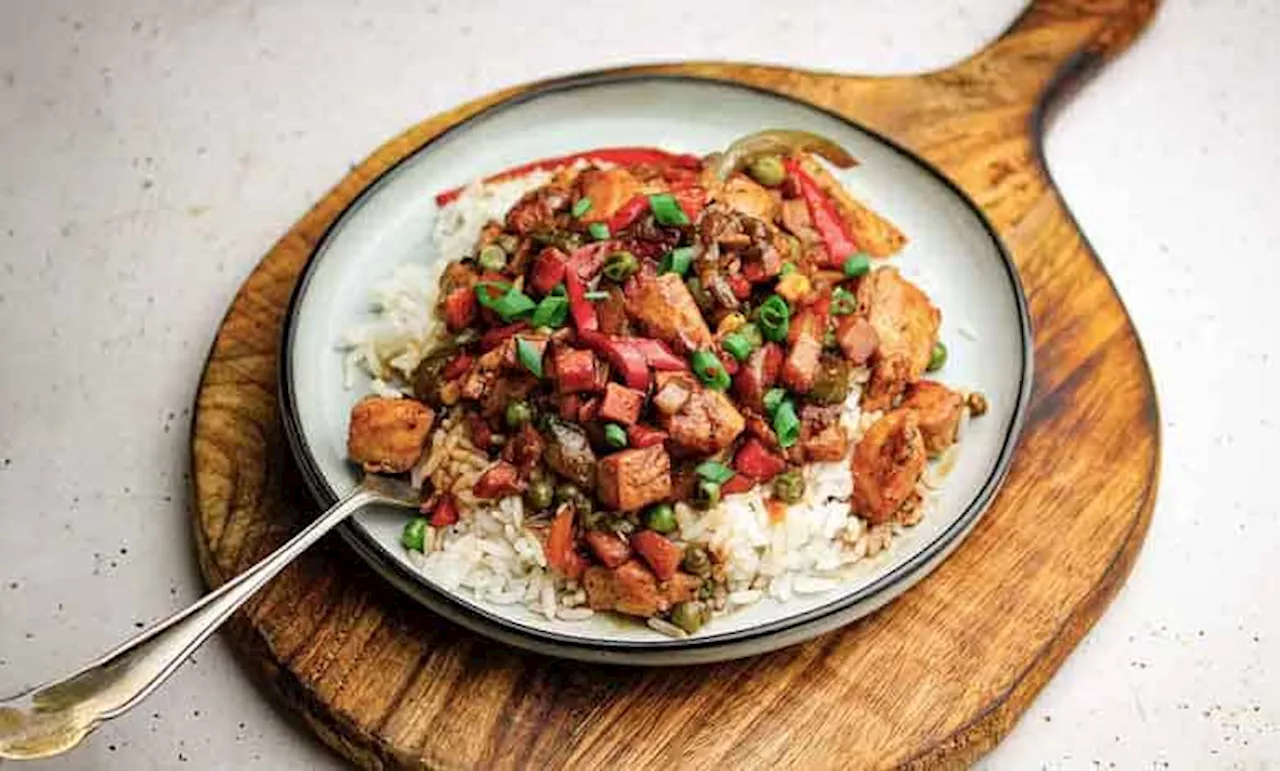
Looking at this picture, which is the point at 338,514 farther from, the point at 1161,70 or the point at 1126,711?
the point at 1161,70

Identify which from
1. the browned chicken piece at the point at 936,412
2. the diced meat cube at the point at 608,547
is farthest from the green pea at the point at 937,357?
the diced meat cube at the point at 608,547

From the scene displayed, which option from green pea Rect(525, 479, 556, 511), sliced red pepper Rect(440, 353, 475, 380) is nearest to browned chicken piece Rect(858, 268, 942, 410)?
green pea Rect(525, 479, 556, 511)

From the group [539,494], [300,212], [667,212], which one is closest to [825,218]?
[667,212]

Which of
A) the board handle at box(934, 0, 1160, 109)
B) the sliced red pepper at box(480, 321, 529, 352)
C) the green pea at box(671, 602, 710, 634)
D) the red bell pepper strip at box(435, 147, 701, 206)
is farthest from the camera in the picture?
the board handle at box(934, 0, 1160, 109)

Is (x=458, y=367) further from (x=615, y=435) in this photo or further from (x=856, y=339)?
(x=856, y=339)

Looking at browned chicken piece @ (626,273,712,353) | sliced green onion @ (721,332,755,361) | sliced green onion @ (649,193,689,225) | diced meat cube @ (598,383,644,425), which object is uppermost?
sliced green onion @ (649,193,689,225)

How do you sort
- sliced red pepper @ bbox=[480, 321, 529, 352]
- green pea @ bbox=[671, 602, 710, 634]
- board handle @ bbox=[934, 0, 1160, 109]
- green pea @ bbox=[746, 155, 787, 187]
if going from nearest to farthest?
green pea @ bbox=[671, 602, 710, 634]
sliced red pepper @ bbox=[480, 321, 529, 352]
green pea @ bbox=[746, 155, 787, 187]
board handle @ bbox=[934, 0, 1160, 109]

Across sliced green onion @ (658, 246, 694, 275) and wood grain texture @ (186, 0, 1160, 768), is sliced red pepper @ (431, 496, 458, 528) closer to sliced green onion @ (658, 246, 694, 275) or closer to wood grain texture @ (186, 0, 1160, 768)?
wood grain texture @ (186, 0, 1160, 768)
